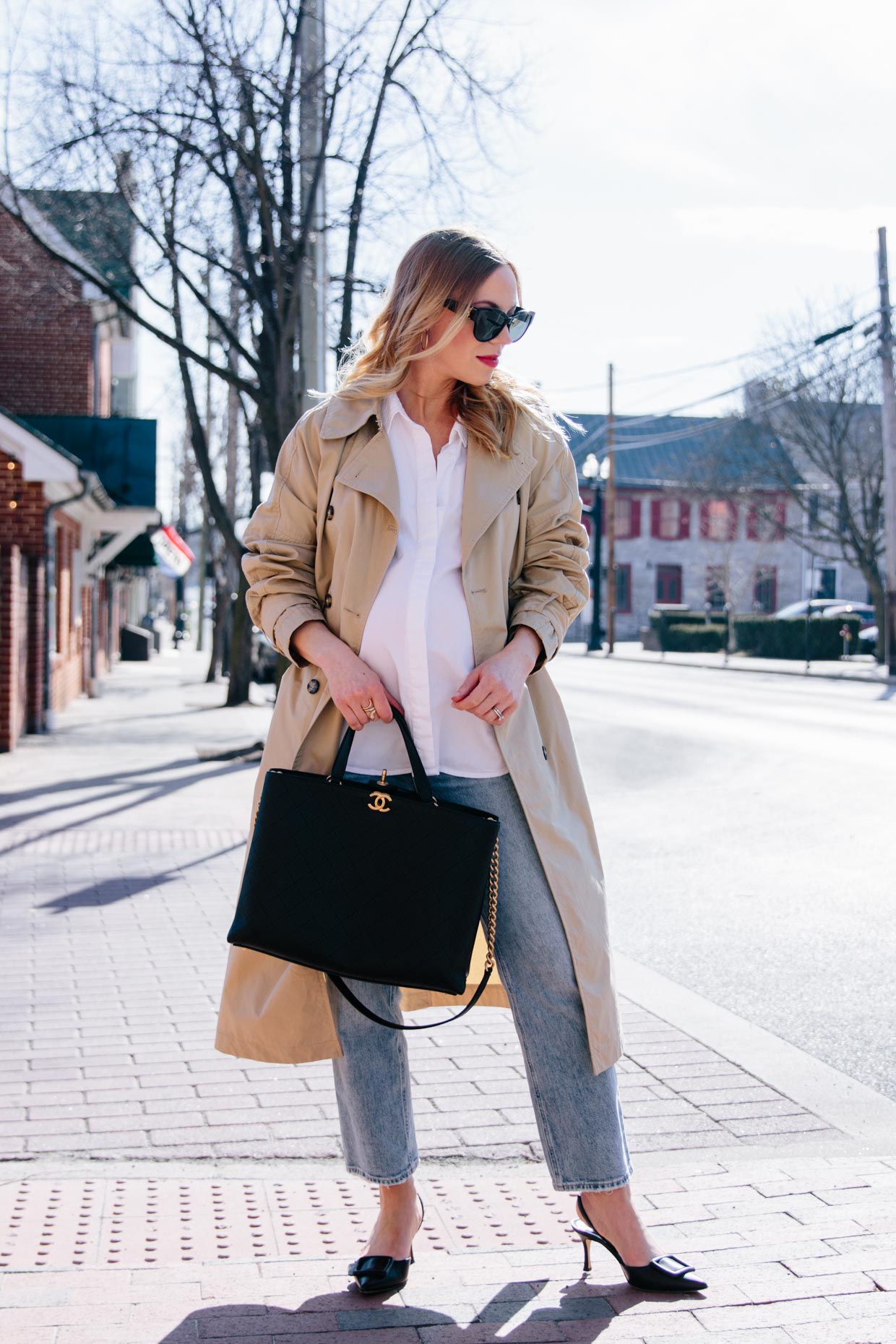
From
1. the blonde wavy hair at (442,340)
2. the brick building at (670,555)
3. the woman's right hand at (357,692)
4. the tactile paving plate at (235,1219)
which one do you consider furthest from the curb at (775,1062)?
the brick building at (670,555)

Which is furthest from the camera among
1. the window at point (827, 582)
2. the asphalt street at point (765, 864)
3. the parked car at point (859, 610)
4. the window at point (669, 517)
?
the window at point (669, 517)

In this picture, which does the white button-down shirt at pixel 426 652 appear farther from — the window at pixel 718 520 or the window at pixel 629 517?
the window at pixel 629 517

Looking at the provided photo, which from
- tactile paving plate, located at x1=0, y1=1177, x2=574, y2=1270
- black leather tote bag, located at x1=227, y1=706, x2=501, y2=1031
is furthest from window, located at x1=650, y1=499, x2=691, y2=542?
black leather tote bag, located at x1=227, y1=706, x2=501, y2=1031

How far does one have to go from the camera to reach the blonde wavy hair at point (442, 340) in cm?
272

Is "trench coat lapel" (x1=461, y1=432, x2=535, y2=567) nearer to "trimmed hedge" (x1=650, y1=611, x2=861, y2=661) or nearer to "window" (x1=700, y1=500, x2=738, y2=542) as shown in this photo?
"trimmed hedge" (x1=650, y1=611, x2=861, y2=661)

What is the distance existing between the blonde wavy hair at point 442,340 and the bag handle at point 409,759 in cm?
59

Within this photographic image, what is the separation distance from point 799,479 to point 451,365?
138ft

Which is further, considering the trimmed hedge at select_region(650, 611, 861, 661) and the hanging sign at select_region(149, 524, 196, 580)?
the trimmed hedge at select_region(650, 611, 861, 661)

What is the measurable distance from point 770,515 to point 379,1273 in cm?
4324

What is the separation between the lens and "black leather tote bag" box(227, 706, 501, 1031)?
2.52 meters

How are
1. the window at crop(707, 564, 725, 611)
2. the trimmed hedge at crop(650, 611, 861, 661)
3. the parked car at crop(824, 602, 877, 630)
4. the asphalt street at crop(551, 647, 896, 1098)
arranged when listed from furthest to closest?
the window at crop(707, 564, 725, 611) < the parked car at crop(824, 602, 877, 630) < the trimmed hedge at crop(650, 611, 861, 661) < the asphalt street at crop(551, 647, 896, 1098)

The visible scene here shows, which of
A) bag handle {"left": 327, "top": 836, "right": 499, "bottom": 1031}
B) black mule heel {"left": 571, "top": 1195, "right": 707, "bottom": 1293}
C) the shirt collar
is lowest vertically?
black mule heel {"left": 571, "top": 1195, "right": 707, "bottom": 1293}

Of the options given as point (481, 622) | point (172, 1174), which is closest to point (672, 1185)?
point (172, 1174)

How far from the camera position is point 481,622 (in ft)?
8.93
